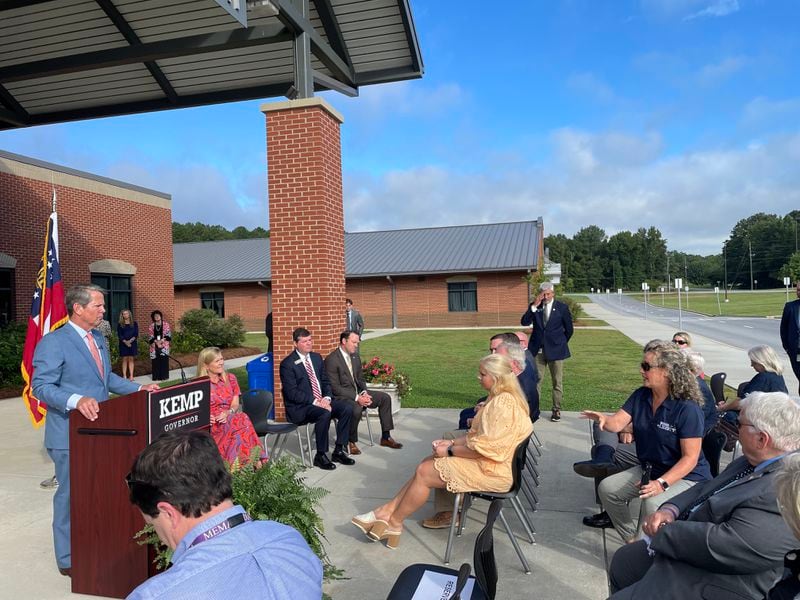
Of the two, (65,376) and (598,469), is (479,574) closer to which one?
(598,469)

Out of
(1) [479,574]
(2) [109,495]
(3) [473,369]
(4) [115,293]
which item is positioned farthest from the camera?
(4) [115,293]

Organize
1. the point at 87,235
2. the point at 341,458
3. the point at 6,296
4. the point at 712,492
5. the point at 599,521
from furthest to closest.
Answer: the point at 87,235
the point at 6,296
the point at 341,458
the point at 599,521
the point at 712,492

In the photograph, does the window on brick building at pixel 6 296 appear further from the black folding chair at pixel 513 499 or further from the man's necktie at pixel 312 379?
the black folding chair at pixel 513 499

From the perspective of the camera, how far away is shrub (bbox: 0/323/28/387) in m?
12.7

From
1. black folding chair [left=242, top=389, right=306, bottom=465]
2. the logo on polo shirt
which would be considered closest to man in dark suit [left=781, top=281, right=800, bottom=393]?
the logo on polo shirt

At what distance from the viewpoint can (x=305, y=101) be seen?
8.28m

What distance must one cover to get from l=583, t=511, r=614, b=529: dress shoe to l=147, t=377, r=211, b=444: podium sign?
295cm

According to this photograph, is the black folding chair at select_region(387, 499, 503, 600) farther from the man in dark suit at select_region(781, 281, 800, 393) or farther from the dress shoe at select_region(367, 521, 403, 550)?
the man in dark suit at select_region(781, 281, 800, 393)

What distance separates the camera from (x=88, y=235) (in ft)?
60.8

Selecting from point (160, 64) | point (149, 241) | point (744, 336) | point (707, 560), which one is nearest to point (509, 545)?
point (707, 560)

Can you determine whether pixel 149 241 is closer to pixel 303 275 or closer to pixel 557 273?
pixel 303 275

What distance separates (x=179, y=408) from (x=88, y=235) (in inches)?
678

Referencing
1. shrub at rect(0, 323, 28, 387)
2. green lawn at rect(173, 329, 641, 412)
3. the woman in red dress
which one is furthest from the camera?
shrub at rect(0, 323, 28, 387)

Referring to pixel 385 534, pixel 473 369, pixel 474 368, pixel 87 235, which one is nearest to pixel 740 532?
pixel 385 534
